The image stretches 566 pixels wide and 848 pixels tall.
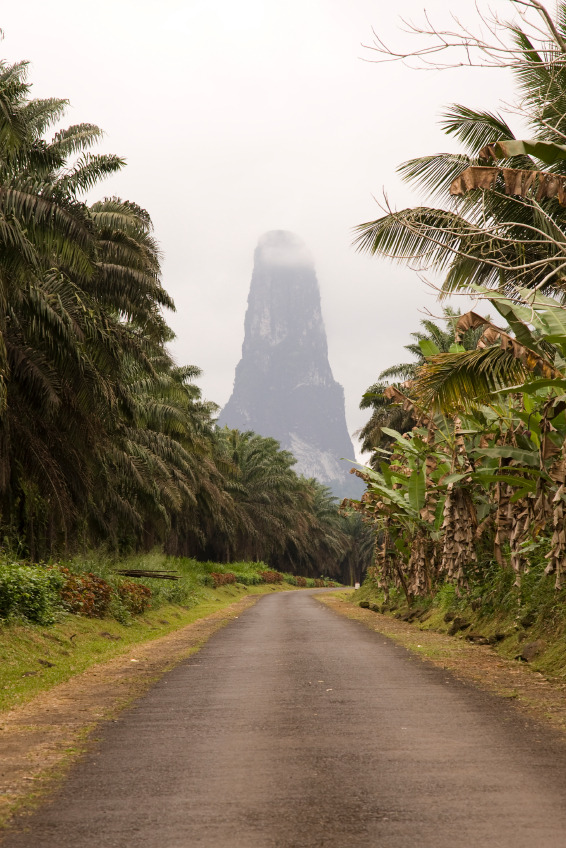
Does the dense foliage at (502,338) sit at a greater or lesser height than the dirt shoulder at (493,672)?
greater

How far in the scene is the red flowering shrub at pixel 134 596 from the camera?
20.4 m

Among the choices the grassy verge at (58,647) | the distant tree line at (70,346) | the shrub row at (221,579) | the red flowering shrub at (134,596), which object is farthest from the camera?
the shrub row at (221,579)

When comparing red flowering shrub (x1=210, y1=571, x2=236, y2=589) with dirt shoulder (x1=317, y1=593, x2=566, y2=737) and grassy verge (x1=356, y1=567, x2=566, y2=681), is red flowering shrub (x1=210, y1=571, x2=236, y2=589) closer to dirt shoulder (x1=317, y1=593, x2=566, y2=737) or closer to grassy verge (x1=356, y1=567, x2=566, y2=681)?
grassy verge (x1=356, y1=567, x2=566, y2=681)

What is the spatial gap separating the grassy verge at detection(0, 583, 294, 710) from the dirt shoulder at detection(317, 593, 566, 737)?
5.27m

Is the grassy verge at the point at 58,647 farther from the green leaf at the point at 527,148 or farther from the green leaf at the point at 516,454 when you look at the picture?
the green leaf at the point at 527,148

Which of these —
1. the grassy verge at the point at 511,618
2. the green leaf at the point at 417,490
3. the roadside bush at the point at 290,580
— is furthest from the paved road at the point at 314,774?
the roadside bush at the point at 290,580

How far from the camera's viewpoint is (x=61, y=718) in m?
7.87

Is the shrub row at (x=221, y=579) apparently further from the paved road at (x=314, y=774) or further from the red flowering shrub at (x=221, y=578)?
the paved road at (x=314, y=774)

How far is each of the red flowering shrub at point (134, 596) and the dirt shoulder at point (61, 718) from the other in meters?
6.14

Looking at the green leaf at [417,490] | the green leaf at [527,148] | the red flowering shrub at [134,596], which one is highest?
the green leaf at [527,148]

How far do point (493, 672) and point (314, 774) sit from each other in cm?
591

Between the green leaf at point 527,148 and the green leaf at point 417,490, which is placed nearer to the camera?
the green leaf at point 527,148

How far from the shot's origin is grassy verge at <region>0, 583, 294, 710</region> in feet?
33.9

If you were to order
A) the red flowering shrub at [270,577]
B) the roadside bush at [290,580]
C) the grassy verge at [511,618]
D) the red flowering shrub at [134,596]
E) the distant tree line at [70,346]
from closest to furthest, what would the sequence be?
the grassy verge at [511,618], the distant tree line at [70,346], the red flowering shrub at [134,596], the red flowering shrub at [270,577], the roadside bush at [290,580]
